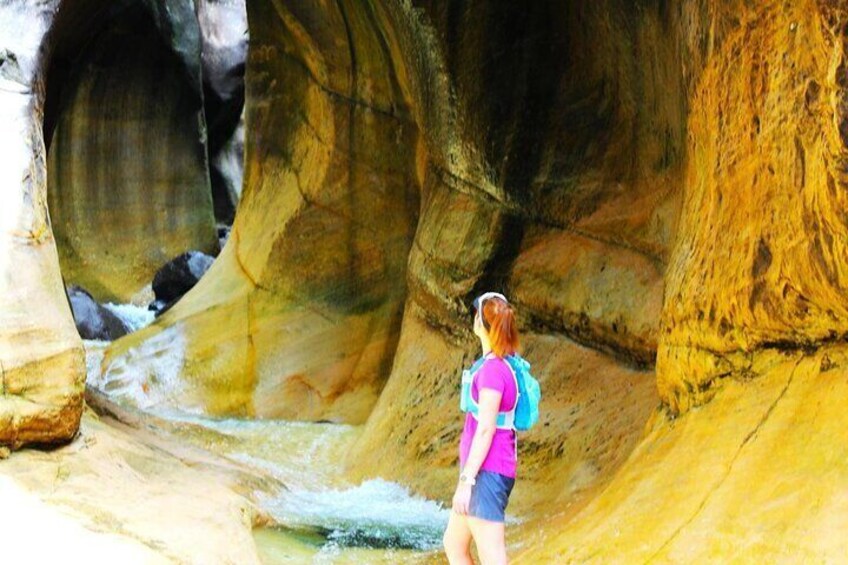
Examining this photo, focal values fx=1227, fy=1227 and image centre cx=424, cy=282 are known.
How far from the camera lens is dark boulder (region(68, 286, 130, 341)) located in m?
13.7

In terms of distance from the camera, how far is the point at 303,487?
7031 millimetres

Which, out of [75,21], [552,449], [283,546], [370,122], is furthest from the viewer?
[370,122]

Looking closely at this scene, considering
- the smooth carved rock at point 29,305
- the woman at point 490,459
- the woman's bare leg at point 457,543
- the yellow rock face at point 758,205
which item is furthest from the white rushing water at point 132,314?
the woman at point 490,459

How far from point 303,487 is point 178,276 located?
8.67 m

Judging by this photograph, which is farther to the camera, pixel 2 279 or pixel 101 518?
pixel 2 279

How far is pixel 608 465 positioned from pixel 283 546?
158 cm

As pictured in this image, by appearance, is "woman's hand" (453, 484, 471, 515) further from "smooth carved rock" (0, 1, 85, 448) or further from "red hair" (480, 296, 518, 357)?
"smooth carved rock" (0, 1, 85, 448)

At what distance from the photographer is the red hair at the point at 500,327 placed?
3.80 m

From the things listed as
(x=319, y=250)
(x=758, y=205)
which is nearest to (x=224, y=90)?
(x=319, y=250)

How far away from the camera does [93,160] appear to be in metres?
16.9

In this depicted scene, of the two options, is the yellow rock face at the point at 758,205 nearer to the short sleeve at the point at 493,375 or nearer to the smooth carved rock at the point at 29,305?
the short sleeve at the point at 493,375

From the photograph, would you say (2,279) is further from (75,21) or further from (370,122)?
(370,122)

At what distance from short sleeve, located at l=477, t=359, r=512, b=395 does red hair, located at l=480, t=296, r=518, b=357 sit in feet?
0.17

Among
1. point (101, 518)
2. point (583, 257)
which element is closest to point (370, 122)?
point (583, 257)
